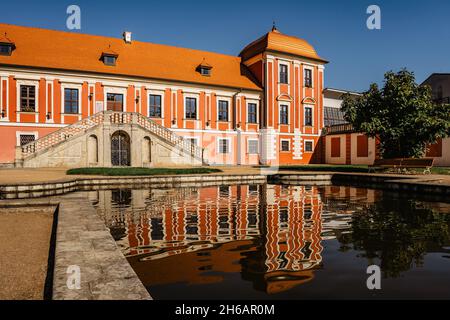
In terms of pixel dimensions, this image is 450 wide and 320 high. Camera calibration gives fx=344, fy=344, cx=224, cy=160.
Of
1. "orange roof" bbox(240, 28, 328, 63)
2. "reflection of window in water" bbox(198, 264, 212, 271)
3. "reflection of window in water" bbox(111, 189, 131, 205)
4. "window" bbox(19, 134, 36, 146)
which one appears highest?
"orange roof" bbox(240, 28, 328, 63)

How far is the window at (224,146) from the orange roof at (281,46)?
9.92m

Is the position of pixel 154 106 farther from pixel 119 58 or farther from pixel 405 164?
pixel 405 164

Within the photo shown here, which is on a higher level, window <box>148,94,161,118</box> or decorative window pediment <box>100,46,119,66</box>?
decorative window pediment <box>100,46,119,66</box>

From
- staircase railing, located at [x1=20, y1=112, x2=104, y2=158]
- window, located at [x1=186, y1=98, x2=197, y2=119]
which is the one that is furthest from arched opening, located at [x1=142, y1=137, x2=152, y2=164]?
window, located at [x1=186, y1=98, x2=197, y2=119]

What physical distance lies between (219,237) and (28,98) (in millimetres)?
25709

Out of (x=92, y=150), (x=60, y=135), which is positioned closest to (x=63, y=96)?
(x=60, y=135)

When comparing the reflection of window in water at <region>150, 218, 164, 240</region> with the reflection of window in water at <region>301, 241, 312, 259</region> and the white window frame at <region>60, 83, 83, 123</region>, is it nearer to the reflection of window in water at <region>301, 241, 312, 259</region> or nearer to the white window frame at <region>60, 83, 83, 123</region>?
the reflection of window in water at <region>301, 241, 312, 259</region>

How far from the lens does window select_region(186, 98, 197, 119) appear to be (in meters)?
32.0

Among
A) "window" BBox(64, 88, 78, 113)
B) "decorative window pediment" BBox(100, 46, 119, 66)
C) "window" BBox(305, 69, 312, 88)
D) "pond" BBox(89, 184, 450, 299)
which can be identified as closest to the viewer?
"pond" BBox(89, 184, 450, 299)

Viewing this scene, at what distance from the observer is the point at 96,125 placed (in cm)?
2464

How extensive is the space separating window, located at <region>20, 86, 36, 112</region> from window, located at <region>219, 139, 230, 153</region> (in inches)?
623
